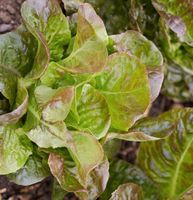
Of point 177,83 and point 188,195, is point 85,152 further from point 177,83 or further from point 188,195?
point 177,83

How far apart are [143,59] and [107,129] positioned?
0.18 m

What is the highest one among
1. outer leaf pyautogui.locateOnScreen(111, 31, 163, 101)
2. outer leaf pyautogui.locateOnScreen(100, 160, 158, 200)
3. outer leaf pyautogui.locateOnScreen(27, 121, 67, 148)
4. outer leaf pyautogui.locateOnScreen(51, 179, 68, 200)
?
outer leaf pyautogui.locateOnScreen(111, 31, 163, 101)

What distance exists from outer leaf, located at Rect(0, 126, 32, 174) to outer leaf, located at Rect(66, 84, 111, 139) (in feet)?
0.33

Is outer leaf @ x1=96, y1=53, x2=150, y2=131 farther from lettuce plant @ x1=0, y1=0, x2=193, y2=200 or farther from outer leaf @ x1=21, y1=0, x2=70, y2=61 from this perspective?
outer leaf @ x1=21, y1=0, x2=70, y2=61

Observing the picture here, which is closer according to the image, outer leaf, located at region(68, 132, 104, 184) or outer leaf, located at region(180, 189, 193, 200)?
outer leaf, located at region(68, 132, 104, 184)

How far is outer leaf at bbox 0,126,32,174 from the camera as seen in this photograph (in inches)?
44.4

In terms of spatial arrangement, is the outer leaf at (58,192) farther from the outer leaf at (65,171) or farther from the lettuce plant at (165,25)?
the lettuce plant at (165,25)

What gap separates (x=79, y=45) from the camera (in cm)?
110

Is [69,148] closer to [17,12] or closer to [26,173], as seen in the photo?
[26,173]

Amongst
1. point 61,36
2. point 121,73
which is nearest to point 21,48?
point 61,36

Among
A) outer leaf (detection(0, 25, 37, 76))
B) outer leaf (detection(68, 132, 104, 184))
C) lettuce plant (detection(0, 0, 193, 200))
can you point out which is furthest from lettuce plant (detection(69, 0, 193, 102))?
outer leaf (detection(68, 132, 104, 184))

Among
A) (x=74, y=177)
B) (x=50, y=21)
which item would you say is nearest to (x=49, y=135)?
(x=74, y=177)

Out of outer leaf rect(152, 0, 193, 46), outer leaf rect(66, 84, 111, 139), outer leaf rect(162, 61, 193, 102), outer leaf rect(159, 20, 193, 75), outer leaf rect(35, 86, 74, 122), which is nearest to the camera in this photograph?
outer leaf rect(35, 86, 74, 122)

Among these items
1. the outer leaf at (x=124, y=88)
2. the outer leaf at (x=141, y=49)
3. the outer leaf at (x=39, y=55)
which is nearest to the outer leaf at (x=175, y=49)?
the outer leaf at (x=141, y=49)
